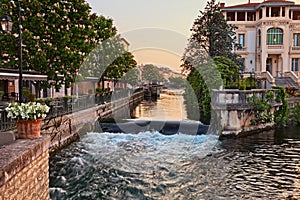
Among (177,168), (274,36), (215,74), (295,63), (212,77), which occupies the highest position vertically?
(274,36)

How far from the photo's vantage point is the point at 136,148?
16531 millimetres

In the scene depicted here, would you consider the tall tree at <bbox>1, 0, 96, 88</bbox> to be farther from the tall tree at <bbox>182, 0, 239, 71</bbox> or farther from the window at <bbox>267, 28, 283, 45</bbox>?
Result: the window at <bbox>267, 28, 283, 45</bbox>

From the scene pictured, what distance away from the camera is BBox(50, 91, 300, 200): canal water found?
33.9ft

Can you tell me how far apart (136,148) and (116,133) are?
4058 millimetres

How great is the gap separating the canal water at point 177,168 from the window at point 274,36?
25553 mm

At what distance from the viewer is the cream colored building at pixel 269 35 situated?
4175cm

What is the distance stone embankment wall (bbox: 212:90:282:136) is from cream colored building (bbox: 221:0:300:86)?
72.4 feet

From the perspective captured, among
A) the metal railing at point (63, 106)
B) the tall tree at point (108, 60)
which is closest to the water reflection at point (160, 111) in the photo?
the tall tree at point (108, 60)

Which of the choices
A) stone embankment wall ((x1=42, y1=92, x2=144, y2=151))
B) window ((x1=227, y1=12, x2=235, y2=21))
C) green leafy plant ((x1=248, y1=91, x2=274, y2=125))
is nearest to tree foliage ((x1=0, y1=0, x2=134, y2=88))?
stone embankment wall ((x1=42, y1=92, x2=144, y2=151))

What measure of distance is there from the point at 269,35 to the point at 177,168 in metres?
33.8

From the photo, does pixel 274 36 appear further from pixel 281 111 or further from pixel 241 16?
pixel 281 111

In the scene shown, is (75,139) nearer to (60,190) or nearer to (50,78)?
(50,78)

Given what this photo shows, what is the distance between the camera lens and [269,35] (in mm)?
42031

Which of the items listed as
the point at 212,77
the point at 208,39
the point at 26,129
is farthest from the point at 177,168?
the point at 208,39
